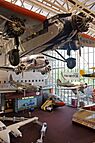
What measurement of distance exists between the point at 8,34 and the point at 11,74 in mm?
9220

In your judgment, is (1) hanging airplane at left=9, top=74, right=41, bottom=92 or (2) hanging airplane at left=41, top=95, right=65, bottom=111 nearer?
(1) hanging airplane at left=9, top=74, right=41, bottom=92

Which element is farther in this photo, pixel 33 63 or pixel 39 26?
pixel 33 63

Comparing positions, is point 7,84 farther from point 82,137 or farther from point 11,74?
point 82,137

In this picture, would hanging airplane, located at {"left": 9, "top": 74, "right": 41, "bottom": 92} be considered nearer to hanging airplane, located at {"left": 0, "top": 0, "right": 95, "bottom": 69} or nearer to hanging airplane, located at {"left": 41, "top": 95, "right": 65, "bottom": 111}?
hanging airplane, located at {"left": 41, "top": 95, "right": 65, "bottom": 111}

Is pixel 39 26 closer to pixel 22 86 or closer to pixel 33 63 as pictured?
pixel 33 63

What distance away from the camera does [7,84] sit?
14.2m

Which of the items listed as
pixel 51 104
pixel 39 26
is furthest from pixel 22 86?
pixel 39 26

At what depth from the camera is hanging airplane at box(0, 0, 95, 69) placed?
5.33 metres

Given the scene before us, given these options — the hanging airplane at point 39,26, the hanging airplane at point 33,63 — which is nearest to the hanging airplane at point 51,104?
the hanging airplane at point 33,63

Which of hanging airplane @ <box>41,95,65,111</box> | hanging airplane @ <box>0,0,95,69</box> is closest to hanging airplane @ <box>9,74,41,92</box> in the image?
hanging airplane @ <box>41,95,65,111</box>

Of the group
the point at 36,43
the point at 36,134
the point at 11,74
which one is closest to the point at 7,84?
the point at 11,74

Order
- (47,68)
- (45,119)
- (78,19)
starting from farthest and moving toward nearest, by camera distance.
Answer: (47,68), (45,119), (78,19)

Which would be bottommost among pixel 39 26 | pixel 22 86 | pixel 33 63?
pixel 22 86

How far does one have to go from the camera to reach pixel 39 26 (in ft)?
20.1
